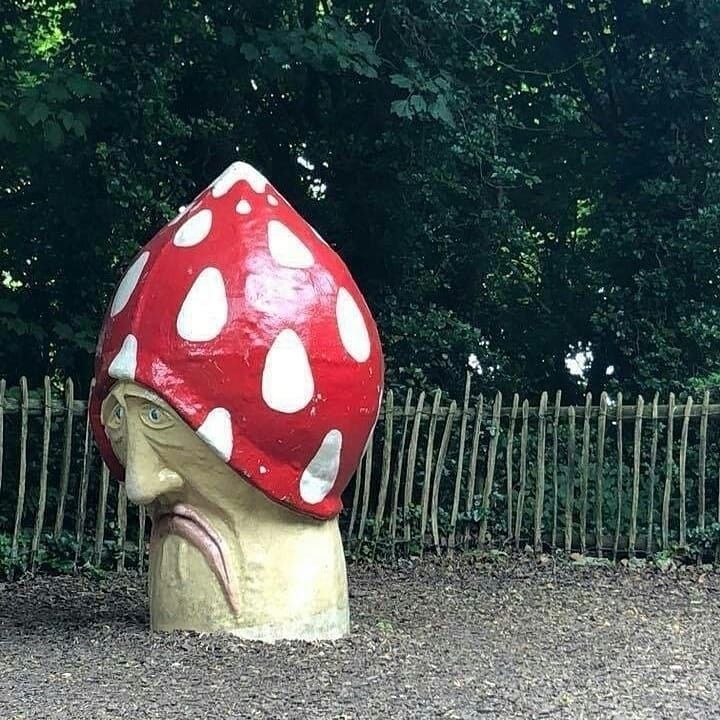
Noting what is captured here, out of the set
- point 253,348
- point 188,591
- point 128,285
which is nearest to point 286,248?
point 253,348

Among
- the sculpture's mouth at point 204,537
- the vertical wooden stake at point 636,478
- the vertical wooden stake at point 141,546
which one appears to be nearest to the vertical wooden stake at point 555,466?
the vertical wooden stake at point 636,478

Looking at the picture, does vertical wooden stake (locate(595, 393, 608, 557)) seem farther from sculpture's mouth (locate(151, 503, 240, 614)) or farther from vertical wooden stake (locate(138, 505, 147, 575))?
sculpture's mouth (locate(151, 503, 240, 614))

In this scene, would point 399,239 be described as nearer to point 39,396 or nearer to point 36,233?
point 36,233

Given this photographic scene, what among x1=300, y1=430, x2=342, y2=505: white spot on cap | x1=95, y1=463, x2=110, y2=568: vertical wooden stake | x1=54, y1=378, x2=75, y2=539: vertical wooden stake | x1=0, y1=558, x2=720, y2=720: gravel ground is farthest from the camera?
x1=95, y1=463, x2=110, y2=568: vertical wooden stake

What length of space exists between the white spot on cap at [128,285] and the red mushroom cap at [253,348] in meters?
0.01

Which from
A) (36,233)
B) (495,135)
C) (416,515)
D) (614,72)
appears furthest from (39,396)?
(614,72)

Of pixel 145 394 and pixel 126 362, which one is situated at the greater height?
pixel 126 362

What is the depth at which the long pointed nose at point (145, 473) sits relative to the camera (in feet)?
18.9

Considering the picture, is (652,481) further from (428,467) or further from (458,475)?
(428,467)

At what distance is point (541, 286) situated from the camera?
13.0m

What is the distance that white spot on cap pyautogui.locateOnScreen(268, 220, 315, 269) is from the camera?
5.93m

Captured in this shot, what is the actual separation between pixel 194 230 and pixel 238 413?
3.55ft

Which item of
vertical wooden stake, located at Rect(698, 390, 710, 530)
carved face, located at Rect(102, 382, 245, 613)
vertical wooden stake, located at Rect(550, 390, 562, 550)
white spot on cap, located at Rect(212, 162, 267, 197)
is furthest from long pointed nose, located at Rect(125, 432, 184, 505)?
vertical wooden stake, located at Rect(698, 390, 710, 530)

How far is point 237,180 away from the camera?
20.4 ft
